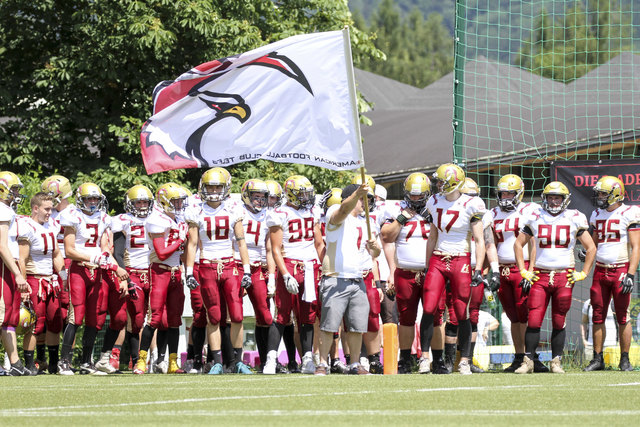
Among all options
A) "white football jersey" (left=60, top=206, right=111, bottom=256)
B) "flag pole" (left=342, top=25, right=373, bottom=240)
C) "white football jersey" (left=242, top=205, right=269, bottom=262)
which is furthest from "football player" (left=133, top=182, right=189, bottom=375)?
"flag pole" (left=342, top=25, right=373, bottom=240)

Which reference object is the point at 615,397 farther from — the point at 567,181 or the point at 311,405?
the point at 567,181

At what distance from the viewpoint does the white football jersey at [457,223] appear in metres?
10.8

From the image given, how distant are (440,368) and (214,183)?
2848mm

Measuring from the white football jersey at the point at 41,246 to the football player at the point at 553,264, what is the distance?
468 centimetres

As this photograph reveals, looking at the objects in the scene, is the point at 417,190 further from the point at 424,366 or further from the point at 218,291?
the point at 218,291

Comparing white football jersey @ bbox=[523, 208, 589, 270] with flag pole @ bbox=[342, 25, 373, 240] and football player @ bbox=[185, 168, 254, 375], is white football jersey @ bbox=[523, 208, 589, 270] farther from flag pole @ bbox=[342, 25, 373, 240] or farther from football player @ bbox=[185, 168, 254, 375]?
football player @ bbox=[185, 168, 254, 375]

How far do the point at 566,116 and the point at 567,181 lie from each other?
27.8ft

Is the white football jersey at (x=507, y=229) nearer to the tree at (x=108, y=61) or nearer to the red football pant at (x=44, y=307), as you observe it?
the red football pant at (x=44, y=307)

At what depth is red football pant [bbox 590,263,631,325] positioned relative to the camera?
11.9 metres

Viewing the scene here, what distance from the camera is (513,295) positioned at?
12.0m

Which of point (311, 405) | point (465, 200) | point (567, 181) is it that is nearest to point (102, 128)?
point (567, 181)

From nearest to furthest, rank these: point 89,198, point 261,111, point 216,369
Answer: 1. point 261,111
2. point 216,369
3. point 89,198

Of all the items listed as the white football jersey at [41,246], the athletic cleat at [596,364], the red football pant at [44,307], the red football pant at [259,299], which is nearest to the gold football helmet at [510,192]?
the athletic cleat at [596,364]

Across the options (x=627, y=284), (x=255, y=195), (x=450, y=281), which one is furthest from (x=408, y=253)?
(x=627, y=284)
